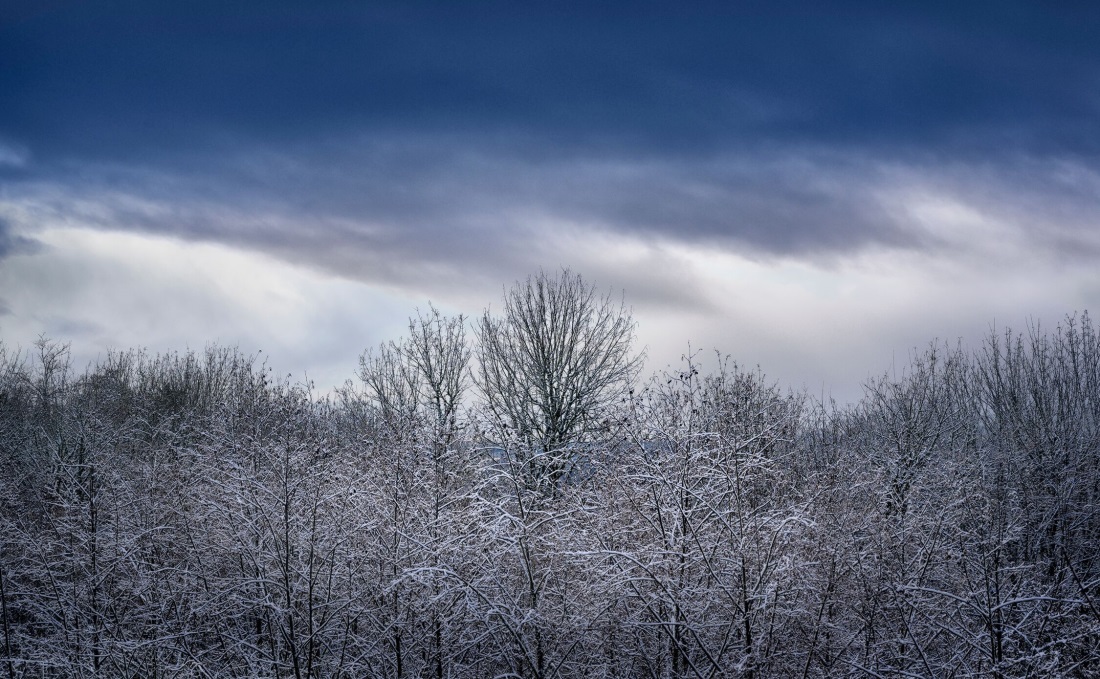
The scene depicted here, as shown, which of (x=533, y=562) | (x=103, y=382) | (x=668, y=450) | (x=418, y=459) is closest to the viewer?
(x=668, y=450)

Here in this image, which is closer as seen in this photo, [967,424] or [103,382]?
[967,424]

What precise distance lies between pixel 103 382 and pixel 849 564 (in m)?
40.2

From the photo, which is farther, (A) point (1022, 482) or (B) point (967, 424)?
(B) point (967, 424)

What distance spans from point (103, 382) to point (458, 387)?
2093 centimetres

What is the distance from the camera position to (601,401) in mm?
27000

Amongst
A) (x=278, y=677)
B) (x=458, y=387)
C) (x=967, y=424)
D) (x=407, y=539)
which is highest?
(x=458, y=387)

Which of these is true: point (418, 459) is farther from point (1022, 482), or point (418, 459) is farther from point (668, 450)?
point (1022, 482)

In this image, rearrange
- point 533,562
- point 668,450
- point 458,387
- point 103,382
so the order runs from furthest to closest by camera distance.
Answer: point 103,382, point 458,387, point 533,562, point 668,450

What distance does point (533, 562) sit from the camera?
13000 millimetres

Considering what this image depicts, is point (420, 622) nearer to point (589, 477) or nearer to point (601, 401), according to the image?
point (589, 477)

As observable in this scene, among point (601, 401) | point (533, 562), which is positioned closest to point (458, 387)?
point (601, 401)

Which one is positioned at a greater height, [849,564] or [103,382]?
[103,382]

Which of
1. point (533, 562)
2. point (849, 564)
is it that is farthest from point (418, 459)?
point (849, 564)

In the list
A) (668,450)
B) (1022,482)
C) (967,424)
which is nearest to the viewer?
(668,450)
